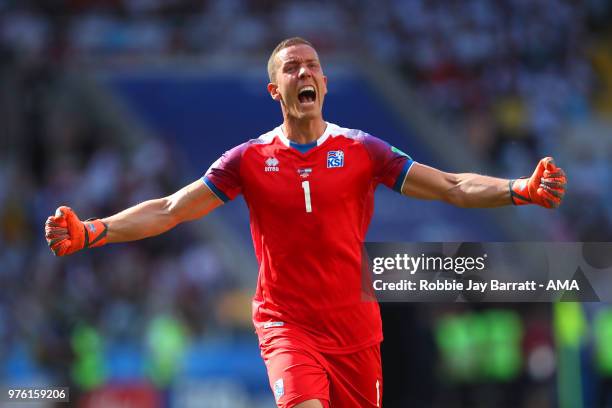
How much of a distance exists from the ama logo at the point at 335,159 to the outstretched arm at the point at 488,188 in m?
0.37

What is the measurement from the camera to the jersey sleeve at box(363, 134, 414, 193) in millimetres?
5816

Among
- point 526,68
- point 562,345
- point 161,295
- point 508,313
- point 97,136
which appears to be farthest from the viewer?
point 526,68

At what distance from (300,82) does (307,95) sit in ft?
0.29

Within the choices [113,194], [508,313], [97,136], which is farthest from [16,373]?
[508,313]

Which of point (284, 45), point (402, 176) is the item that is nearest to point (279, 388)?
point (402, 176)

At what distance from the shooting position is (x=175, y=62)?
1497cm

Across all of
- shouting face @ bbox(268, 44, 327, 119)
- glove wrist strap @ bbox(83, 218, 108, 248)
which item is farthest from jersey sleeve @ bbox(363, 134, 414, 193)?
glove wrist strap @ bbox(83, 218, 108, 248)

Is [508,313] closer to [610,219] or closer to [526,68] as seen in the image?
[610,219]

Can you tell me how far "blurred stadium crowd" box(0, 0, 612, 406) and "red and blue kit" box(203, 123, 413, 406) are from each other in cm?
526

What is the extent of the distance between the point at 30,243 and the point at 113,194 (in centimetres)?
121

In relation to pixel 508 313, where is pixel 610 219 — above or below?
above

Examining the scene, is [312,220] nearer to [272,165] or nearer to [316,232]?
[316,232]

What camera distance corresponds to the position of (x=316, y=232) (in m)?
5.65

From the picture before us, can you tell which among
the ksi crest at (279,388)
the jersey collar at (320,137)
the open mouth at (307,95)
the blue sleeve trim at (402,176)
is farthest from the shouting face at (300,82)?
the ksi crest at (279,388)
